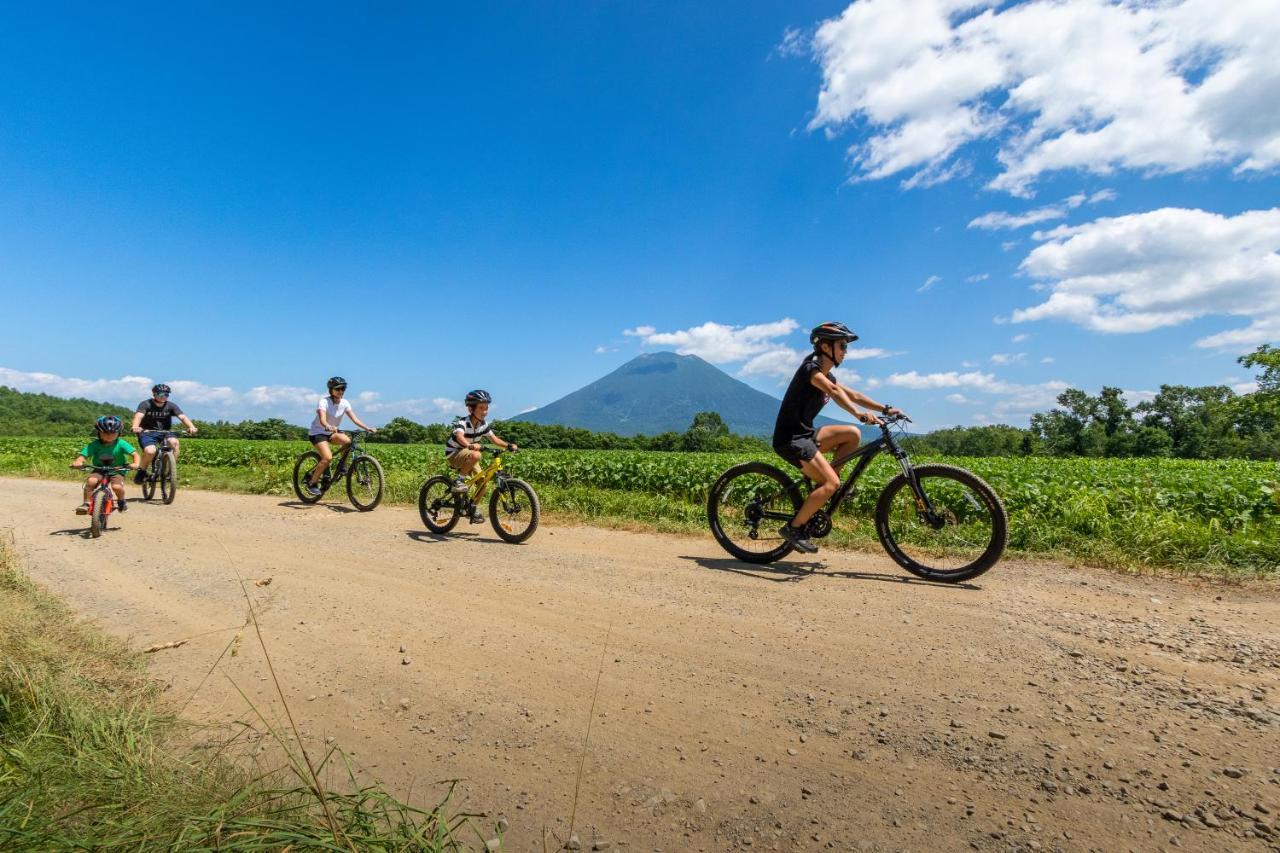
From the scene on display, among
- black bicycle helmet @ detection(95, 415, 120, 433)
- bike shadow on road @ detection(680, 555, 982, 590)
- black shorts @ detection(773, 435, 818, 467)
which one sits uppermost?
black shorts @ detection(773, 435, 818, 467)

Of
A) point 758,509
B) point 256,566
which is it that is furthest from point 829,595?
point 256,566

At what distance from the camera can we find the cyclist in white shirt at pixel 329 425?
10773 millimetres

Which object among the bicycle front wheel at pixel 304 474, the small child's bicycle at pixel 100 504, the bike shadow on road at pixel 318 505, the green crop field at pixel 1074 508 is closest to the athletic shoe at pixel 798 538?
the green crop field at pixel 1074 508

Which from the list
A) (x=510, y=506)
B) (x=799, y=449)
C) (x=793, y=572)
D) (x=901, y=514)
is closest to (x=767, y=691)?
(x=793, y=572)

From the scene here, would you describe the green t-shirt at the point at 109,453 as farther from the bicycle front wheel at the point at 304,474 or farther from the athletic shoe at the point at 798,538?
the athletic shoe at the point at 798,538

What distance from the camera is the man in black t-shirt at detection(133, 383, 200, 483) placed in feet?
36.5

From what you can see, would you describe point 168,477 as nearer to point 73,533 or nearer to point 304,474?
point 304,474

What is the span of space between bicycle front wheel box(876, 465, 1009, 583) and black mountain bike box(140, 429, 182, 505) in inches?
481

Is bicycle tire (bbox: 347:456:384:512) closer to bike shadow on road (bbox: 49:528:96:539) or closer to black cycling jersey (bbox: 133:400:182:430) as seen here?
bike shadow on road (bbox: 49:528:96:539)

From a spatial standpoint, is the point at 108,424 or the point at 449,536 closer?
the point at 449,536

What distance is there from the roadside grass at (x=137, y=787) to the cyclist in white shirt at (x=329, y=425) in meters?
7.84

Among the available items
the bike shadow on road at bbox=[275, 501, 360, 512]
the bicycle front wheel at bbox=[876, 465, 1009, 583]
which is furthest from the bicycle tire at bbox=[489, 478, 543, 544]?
the bicycle front wheel at bbox=[876, 465, 1009, 583]

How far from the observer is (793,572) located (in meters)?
5.72

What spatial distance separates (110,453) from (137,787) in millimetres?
9101
